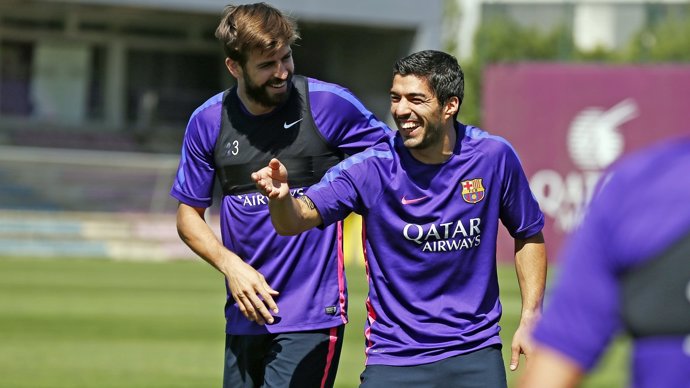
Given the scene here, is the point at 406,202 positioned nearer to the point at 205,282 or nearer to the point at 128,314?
the point at 128,314

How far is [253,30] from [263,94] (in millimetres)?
335

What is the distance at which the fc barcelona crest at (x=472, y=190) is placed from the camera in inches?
211

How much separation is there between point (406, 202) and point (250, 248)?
0.94 meters

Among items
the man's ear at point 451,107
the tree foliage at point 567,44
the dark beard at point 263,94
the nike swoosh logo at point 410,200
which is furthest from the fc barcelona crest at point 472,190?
→ the tree foliage at point 567,44

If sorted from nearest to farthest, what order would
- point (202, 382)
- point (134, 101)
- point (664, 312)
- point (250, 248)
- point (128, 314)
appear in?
point (664, 312)
point (250, 248)
point (202, 382)
point (128, 314)
point (134, 101)

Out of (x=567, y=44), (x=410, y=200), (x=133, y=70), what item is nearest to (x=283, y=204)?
(x=410, y=200)

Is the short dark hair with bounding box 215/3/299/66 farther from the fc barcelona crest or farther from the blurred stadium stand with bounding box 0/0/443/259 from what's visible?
the blurred stadium stand with bounding box 0/0/443/259

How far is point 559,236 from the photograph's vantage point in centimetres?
2780

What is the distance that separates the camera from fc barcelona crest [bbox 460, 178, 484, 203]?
5.36 m

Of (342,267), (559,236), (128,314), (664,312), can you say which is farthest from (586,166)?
(664,312)

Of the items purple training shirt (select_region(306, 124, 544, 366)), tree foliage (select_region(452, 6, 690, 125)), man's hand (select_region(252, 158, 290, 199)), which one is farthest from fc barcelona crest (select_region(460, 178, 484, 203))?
tree foliage (select_region(452, 6, 690, 125))

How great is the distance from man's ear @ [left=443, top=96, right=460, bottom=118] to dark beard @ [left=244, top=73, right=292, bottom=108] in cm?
78

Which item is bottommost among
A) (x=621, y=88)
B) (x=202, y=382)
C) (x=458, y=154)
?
(x=202, y=382)

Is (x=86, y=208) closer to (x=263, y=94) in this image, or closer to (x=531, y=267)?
(x=263, y=94)
